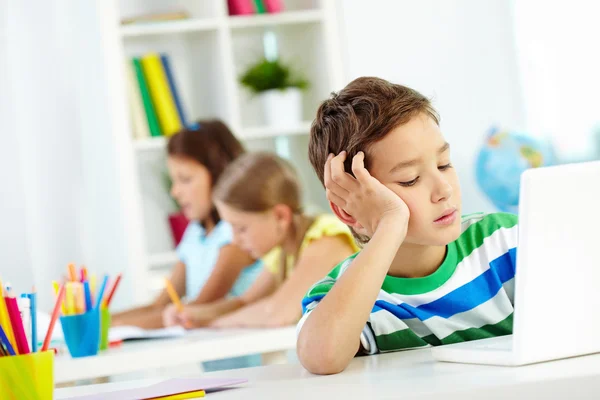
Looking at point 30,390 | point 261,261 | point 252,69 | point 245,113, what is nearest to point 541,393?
point 30,390

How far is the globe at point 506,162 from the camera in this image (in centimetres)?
332

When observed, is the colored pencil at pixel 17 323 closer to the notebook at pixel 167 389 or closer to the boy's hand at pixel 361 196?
the notebook at pixel 167 389

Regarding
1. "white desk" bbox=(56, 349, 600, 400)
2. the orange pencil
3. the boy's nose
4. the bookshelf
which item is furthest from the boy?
the bookshelf

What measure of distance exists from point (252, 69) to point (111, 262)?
0.98m

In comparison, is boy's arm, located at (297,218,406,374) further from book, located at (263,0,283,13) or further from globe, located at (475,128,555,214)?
book, located at (263,0,283,13)

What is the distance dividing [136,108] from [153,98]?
0.09 meters

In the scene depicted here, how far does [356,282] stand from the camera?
3.72 feet

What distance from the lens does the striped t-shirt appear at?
1298 millimetres

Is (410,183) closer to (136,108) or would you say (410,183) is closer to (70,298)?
(70,298)

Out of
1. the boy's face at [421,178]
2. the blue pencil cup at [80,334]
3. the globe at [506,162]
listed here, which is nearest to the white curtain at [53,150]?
the globe at [506,162]

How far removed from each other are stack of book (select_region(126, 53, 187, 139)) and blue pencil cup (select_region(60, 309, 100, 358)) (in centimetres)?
175

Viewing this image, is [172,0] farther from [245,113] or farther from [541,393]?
[541,393]

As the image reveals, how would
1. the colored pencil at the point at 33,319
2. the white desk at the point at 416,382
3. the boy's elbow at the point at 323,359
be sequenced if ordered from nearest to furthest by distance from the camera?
the white desk at the point at 416,382 < the boy's elbow at the point at 323,359 < the colored pencil at the point at 33,319

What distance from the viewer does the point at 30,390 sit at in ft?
3.33
